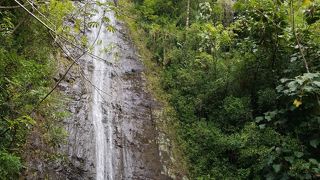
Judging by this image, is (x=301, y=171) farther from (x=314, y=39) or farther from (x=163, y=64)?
(x=163, y=64)

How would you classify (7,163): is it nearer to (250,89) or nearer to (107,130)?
(107,130)

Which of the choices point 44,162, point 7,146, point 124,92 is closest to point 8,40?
point 7,146

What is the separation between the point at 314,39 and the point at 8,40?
5701 mm

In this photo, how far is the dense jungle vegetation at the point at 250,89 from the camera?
629 centimetres

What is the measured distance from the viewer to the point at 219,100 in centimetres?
935

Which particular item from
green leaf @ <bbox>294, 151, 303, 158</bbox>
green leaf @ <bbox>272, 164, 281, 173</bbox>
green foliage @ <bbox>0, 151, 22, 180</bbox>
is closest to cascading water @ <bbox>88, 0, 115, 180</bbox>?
green foliage @ <bbox>0, 151, 22, 180</bbox>

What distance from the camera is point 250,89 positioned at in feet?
29.1

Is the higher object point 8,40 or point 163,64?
point 163,64

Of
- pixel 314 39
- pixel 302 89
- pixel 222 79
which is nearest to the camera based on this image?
pixel 302 89

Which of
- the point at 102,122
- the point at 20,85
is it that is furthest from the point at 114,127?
the point at 20,85

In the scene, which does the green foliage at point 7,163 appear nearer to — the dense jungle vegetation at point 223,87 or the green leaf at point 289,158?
the dense jungle vegetation at point 223,87

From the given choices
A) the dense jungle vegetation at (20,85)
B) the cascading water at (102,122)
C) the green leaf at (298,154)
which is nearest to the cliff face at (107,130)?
the cascading water at (102,122)

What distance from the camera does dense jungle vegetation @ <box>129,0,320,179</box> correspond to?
6285mm

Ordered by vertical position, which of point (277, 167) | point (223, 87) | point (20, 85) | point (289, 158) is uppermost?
point (223, 87)
